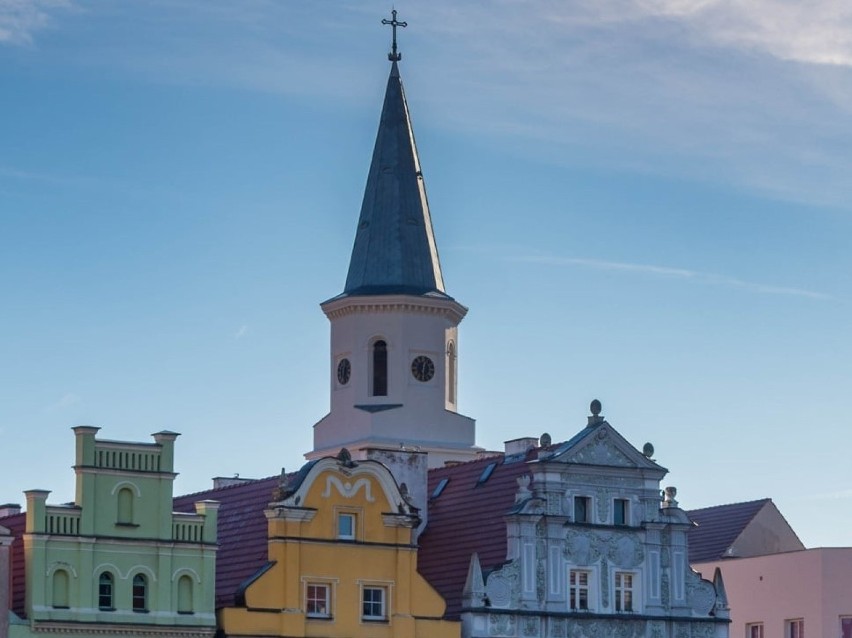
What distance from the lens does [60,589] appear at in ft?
252

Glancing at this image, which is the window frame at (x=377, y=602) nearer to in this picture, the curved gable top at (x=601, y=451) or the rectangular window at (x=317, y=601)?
the rectangular window at (x=317, y=601)

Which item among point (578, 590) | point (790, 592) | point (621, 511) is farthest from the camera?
point (790, 592)

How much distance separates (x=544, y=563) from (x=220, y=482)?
1716cm

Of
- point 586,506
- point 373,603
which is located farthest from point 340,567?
point 586,506

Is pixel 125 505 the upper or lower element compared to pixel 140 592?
upper

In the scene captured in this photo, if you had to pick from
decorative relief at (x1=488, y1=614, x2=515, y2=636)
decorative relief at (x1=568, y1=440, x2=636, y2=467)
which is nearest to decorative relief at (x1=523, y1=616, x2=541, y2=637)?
decorative relief at (x1=488, y1=614, x2=515, y2=636)

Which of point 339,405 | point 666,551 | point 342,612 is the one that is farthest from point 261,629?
point 339,405

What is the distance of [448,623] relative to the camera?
83.6 m

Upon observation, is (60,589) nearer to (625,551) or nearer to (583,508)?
(583,508)

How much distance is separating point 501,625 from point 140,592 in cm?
1307

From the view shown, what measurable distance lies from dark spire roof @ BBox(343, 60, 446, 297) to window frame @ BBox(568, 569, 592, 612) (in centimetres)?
2073

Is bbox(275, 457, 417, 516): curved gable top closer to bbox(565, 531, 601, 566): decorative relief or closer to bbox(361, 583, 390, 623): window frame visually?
bbox(361, 583, 390, 623): window frame

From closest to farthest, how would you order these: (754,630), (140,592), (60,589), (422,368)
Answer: (60,589) → (140,592) → (754,630) → (422,368)

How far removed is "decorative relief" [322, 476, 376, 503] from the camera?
8269 centimetres
